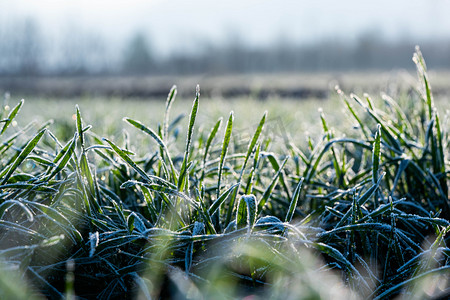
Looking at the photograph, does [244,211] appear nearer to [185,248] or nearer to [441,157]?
[185,248]

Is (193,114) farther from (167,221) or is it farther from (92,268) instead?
(92,268)

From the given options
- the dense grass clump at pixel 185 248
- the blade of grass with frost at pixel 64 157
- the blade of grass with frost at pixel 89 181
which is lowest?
the dense grass clump at pixel 185 248

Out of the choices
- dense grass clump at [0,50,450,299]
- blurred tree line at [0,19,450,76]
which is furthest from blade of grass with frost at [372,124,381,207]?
blurred tree line at [0,19,450,76]

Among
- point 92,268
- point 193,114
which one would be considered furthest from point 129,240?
point 193,114

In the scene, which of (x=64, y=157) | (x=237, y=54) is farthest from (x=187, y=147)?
(x=237, y=54)

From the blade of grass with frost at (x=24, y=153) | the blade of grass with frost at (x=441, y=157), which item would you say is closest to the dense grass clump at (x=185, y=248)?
the blade of grass with frost at (x=24, y=153)

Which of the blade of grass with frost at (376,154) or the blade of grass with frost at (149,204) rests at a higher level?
the blade of grass with frost at (376,154)

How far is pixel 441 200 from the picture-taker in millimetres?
992

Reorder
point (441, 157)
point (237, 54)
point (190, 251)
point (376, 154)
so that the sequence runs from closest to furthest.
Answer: point (190, 251) < point (376, 154) < point (441, 157) < point (237, 54)

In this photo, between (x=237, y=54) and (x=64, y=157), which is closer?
(x=64, y=157)

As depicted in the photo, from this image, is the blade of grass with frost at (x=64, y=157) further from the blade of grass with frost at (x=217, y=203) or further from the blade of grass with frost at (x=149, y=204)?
the blade of grass with frost at (x=217, y=203)

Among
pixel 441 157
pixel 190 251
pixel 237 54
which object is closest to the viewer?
pixel 190 251

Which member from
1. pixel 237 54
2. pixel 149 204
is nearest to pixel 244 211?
pixel 149 204

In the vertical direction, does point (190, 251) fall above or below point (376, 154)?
below
